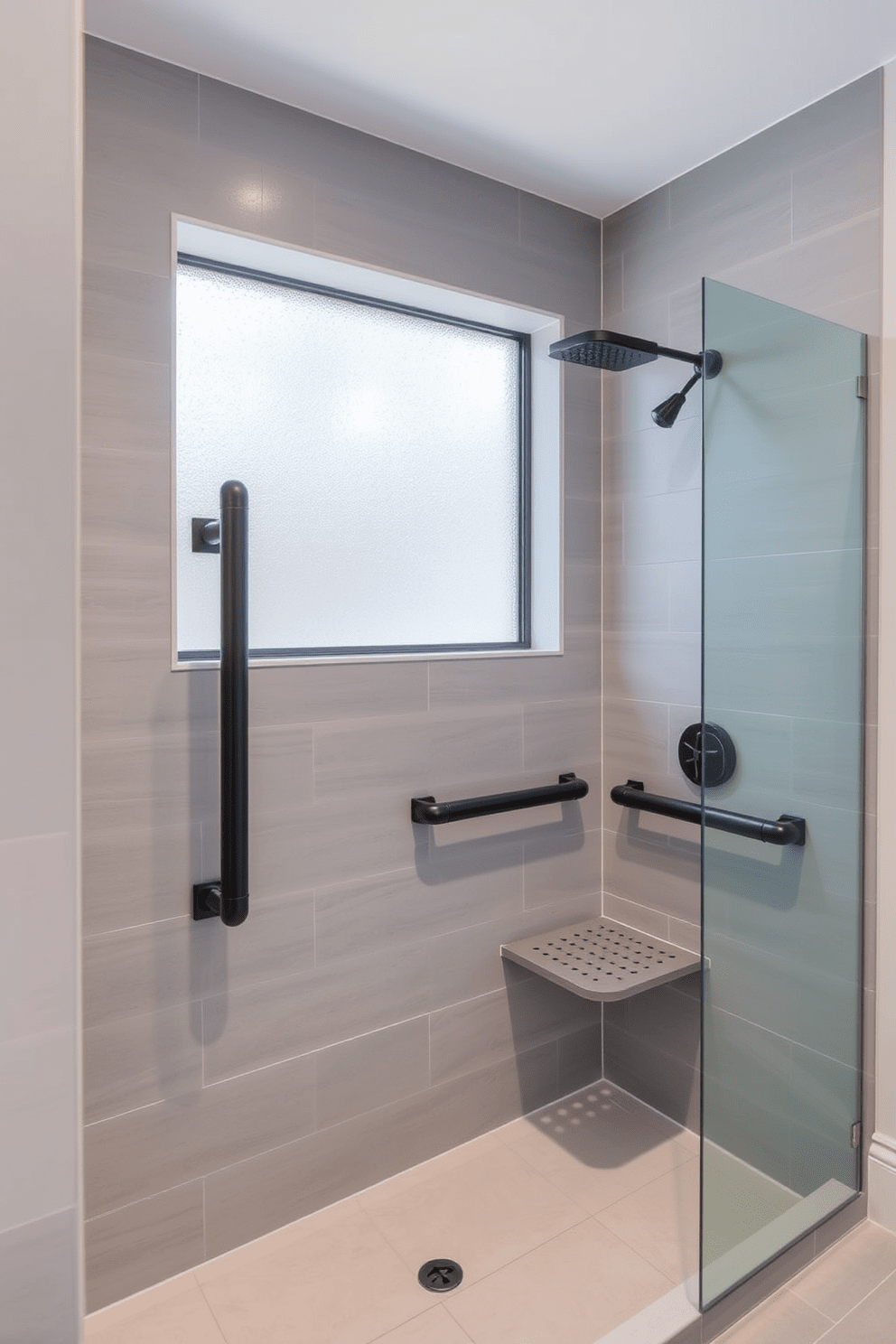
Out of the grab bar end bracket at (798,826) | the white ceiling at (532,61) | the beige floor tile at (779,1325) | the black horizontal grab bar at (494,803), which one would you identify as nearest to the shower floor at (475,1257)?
the beige floor tile at (779,1325)

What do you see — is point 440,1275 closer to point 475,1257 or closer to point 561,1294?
point 475,1257

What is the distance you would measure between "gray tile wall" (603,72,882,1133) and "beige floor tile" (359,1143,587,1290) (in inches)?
16.8

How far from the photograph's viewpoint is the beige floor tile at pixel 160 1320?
142 centimetres

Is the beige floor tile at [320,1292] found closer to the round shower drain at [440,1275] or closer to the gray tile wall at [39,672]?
the round shower drain at [440,1275]

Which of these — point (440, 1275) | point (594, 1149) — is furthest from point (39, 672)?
point (594, 1149)

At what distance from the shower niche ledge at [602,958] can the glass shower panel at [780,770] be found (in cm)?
30

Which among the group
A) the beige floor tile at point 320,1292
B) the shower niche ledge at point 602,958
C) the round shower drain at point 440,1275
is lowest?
the beige floor tile at point 320,1292

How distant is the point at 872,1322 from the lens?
1.44 meters

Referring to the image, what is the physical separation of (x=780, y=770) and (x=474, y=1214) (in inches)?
42.4

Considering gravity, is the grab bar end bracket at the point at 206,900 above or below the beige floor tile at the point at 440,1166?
above

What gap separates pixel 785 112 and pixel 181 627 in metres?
1.54

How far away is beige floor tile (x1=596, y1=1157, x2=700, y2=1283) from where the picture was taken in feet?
5.17

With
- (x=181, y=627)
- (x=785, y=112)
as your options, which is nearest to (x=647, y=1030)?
(x=181, y=627)

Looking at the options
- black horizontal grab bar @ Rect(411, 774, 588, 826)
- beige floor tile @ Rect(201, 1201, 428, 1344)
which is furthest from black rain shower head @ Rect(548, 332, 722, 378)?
beige floor tile @ Rect(201, 1201, 428, 1344)
